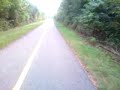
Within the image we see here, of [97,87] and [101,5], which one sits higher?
[101,5]

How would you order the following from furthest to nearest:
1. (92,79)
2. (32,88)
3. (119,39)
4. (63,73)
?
(119,39)
(63,73)
(92,79)
(32,88)

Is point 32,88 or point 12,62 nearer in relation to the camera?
point 32,88

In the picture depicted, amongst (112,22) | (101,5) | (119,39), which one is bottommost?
(119,39)

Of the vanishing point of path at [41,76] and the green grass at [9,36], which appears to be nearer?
the vanishing point of path at [41,76]

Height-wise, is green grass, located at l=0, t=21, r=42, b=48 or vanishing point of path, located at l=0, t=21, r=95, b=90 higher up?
vanishing point of path, located at l=0, t=21, r=95, b=90

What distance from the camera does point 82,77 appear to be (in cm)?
747

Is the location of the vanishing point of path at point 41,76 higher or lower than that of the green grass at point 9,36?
higher

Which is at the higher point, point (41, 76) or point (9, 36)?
point (41, 76)

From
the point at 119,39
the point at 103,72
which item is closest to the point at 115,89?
the point at 103,72

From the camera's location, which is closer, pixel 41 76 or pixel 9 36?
pixel 41 76

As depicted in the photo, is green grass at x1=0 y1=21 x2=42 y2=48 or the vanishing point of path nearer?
the vanishing point of path

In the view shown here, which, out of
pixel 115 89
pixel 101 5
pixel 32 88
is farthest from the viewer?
pixel 101 5

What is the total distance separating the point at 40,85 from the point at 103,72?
9.64ft

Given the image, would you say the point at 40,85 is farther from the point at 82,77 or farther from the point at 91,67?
the point at 91,67
